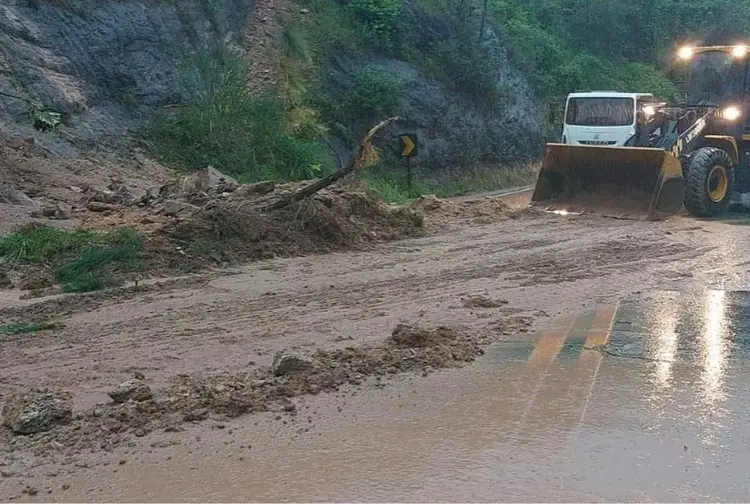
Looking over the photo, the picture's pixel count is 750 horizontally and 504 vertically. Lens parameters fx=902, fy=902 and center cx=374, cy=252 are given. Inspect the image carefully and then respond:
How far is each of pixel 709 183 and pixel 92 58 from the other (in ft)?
41.4

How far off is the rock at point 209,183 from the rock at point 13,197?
2332 millimetres

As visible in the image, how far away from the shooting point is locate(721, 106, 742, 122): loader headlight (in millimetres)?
17016

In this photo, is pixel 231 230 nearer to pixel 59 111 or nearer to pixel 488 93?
pixel 59 111

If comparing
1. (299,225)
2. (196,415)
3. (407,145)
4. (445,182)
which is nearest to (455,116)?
(445,182)

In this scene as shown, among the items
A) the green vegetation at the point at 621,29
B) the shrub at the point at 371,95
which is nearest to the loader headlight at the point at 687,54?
the shrub at the point at 371,95

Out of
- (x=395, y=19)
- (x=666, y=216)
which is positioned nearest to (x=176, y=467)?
(x=666, y=216)

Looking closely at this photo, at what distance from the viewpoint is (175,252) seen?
428 inches

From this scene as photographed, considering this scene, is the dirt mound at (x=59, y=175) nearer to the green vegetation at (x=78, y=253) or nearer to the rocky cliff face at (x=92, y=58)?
the rocky cliff face at (x=92, y=58)

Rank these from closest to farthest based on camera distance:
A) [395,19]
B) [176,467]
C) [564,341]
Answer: [176,467]
[564,341]
[395,19]

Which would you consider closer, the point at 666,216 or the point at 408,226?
the point at 408,226

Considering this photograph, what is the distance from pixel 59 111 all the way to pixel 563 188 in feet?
32.0

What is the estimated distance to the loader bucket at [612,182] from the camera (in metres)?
15.5

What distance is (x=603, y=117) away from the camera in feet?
72.9

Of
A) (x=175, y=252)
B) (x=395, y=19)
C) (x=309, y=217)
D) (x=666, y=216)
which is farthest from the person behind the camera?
(x=395, y=19)
